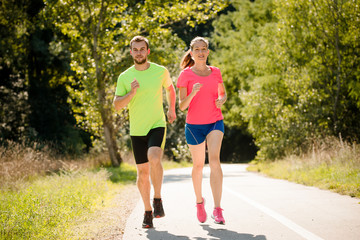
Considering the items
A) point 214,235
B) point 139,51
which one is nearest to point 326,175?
point 214,235

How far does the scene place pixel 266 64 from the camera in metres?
22.5

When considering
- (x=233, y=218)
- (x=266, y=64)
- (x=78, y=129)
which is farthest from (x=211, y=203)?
(x=78, y=129)

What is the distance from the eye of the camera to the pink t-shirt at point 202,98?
6219 millimetres

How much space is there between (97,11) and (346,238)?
1627 cm

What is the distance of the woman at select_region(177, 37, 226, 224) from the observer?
615 cm

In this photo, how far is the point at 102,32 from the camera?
19.3 m

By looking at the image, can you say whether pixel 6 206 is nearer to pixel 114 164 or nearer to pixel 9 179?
pixel 9 179

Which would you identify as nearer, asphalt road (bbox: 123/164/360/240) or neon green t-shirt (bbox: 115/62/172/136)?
asphalt road (bbox: 123/164/360/240)

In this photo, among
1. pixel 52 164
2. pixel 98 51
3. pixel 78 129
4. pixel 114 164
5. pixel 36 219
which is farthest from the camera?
pixel 78 129

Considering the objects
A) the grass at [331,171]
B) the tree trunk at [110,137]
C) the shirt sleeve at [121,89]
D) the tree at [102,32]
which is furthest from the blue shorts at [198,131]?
the tree trunk at [110,137]

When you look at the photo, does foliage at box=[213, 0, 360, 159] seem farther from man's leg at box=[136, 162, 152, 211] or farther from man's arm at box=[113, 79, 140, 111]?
man's arm at box=[113, 79, 140, 111]

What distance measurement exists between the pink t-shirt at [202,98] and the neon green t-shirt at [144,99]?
1.17 feet

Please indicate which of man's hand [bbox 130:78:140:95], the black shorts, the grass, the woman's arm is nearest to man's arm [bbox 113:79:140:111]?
man's hand [bbox 130:78:140:95]

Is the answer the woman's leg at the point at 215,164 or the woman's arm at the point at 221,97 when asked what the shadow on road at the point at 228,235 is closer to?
the woman's leg at the point at 215,164
